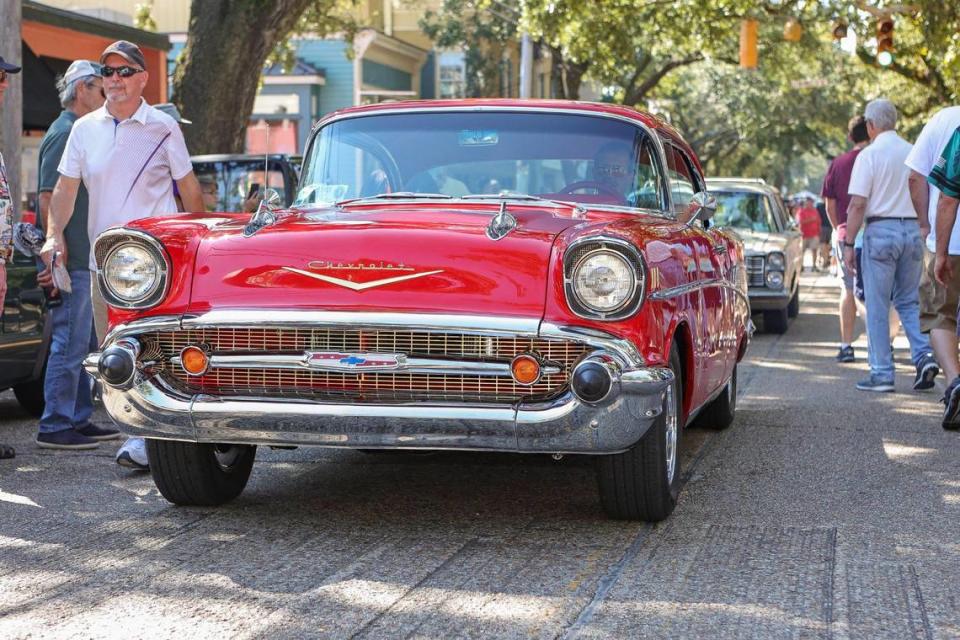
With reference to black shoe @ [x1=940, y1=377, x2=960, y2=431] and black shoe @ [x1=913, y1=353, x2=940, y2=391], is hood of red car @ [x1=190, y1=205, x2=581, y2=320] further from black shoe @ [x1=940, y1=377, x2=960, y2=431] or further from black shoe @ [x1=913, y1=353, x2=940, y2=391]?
black shoe @ [x1=913, y1=353, x2=940, y2=391]

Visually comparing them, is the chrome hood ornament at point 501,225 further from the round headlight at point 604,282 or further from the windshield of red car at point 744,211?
the windshield of red car at point 744,211

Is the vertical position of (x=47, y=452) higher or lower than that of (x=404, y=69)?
lower

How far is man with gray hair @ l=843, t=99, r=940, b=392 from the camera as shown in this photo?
31.8 ft

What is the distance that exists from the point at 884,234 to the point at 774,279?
15.8 feet

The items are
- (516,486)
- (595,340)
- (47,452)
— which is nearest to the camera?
(595,340)

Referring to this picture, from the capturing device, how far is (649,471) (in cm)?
523

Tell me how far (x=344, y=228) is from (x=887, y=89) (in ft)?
129


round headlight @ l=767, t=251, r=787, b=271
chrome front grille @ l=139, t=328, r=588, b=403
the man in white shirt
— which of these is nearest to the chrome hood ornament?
chrome front grille @ l=139, t=328, r=588, b=403

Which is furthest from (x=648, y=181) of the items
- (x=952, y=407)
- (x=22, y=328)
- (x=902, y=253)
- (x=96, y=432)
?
(x=902, y=253)

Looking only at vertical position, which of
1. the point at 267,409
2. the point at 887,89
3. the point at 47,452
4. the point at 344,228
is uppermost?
the point at 887,89

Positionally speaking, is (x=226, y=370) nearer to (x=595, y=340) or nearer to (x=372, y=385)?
(x=372, y=385)

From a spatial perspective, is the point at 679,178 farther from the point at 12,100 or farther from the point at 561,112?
the point at 12,100

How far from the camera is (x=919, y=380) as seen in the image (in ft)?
32.7

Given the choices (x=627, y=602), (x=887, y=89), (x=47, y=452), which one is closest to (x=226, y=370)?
(x=627, y=602)
